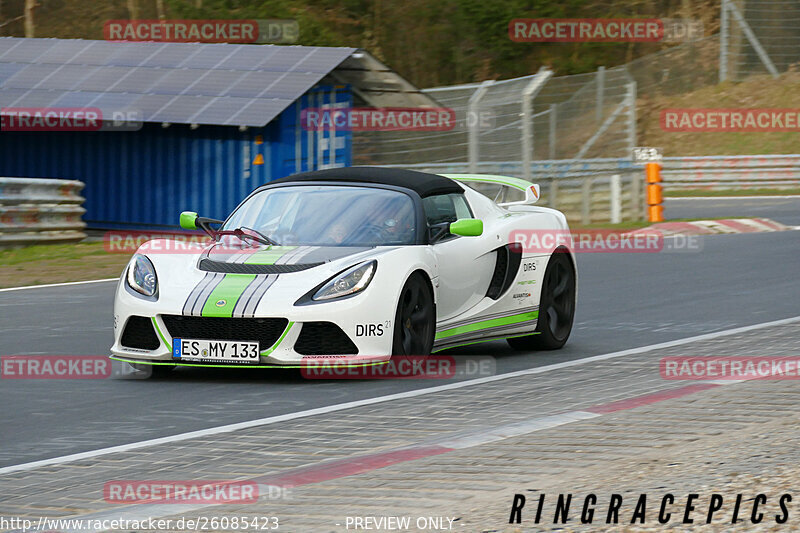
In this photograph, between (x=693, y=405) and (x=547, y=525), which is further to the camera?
(x=693, y=405)

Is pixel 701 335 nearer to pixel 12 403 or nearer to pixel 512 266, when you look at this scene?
pixel 512 266

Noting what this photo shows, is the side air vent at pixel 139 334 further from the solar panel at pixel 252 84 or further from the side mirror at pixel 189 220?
the solar panel at pixel 252 84

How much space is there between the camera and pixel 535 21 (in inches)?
2101

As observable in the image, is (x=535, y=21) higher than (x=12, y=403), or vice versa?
(x=535, y=21)

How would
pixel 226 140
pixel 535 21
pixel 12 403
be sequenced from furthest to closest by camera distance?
1. pixel 535 21
2. pixel 226 140
3. pixel 12 403

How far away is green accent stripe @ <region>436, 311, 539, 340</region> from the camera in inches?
382

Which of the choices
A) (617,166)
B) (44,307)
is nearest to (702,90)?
(617,166)

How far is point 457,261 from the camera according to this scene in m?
9.80

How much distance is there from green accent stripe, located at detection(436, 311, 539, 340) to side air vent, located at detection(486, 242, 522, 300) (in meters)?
0.18

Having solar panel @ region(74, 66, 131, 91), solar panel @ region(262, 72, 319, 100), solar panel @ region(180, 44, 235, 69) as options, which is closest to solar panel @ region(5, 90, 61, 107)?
solar panel @ region(74, 66, 131, 91)

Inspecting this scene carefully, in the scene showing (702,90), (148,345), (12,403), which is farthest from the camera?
(702,90)

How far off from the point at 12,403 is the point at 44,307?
5277mm

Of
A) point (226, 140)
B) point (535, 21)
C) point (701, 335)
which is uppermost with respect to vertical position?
point (535, 21)

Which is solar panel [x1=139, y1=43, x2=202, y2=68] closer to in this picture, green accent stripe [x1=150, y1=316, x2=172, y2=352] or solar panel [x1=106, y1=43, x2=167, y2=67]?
solar panel [x1=106, y1=43, x2=167, y2=67]
